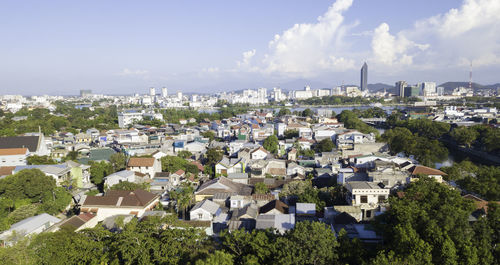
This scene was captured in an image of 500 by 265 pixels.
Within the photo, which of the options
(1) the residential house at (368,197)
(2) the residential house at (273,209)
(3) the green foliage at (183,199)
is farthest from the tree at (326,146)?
(3) the green foliage at (183,199)

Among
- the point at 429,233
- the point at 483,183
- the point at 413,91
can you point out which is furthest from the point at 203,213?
the point at 413,91

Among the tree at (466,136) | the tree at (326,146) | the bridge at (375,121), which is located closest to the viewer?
the tree at (326,146)

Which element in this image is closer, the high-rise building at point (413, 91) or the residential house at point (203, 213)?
the residential house at point (203, 213)

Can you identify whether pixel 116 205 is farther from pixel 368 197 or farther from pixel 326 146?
pixel 326 146

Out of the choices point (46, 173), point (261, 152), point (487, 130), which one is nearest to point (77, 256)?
point (46, 173)

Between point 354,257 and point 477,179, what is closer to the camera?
point 354,257

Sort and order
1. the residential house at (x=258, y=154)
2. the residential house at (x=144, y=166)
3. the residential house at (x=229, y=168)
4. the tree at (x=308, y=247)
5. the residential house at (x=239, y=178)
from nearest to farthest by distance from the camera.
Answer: the tree at (x=308, y=247), the residential house at (x=239, y=178), the residential house at (x=144, y=166), the residential house at (x=229, y=168), the residential house at (x=258, y=154)

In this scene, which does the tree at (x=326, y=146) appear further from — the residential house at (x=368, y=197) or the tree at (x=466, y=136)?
the tree at (x=466, y=136)

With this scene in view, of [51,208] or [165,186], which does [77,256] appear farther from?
[165,186]
